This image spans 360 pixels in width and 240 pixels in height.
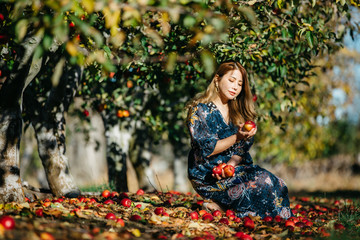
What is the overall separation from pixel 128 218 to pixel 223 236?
0.90m

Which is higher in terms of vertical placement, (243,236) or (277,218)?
(243,236)

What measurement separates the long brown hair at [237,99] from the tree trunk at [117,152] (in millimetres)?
2177

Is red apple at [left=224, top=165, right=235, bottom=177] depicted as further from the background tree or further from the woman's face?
the background tree

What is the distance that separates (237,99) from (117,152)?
8.44 ft

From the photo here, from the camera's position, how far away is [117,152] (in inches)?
236

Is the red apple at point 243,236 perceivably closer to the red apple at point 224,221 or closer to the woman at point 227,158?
the red apple at point 224,221

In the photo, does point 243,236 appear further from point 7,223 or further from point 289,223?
point 7,223

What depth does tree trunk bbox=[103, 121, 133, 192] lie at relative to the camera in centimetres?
593

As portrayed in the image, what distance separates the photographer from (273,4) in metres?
4.34

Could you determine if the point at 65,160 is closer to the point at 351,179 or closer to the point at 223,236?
the point at 223,236

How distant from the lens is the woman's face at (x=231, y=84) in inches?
155

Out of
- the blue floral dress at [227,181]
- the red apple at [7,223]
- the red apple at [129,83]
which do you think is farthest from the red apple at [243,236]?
the red apple at [129,83]

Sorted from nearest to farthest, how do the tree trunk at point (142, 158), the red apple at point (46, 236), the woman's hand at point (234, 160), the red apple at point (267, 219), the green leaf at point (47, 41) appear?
the green leaf at point (47, 41), the red apple at point (46, 236), the red apple at point (267, 219), the woman's hand at point (234, 160), the tree trunk at point (142, 158)

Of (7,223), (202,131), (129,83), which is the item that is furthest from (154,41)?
(7,223)
